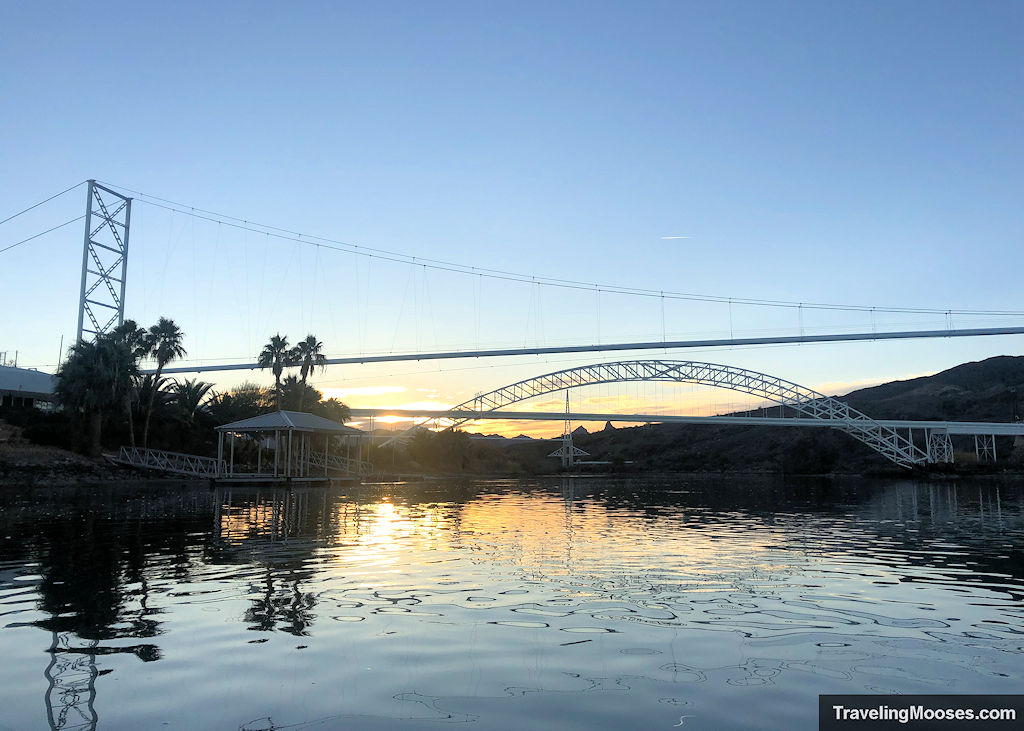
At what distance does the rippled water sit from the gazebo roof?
86.6 feet

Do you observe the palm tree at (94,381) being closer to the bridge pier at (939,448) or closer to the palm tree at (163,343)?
the palm tree at (163,343)

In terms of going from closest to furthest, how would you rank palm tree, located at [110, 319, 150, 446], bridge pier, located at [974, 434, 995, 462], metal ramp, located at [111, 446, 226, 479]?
metal ramp, located at [111, 446, 226, 479] < palm tree, located at [110, 319, 150, 446] < bridge pier, located at [974, 434, 995, 462]

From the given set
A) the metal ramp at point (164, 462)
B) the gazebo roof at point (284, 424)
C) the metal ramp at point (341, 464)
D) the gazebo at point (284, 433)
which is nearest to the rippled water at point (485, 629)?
the gazebo roof at point (284, 424)

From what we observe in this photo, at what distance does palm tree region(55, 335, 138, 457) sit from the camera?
148 ft

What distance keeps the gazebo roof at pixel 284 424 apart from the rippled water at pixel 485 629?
26398mm

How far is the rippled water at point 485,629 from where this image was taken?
5094 millimetres

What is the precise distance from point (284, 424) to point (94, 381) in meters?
13.0

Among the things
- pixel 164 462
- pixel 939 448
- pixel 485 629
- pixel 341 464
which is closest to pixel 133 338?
pixel 164 462

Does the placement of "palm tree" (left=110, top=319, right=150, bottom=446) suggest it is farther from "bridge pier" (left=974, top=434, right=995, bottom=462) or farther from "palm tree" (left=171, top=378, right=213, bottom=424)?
"bridge pier" (left=974, top=434, right=995, bottom=462)

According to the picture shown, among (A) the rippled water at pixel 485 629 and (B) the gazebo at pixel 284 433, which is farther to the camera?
(B) the gazebo at pixel 284 433

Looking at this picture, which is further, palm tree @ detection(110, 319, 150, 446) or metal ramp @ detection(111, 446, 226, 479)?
palm tree @ detection(110, 319, 150, 446)

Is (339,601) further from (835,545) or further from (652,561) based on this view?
(835,545)

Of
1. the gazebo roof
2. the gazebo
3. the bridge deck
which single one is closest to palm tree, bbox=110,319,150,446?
the gazebo

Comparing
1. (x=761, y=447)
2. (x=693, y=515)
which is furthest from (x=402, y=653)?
(x=761, y=447)
